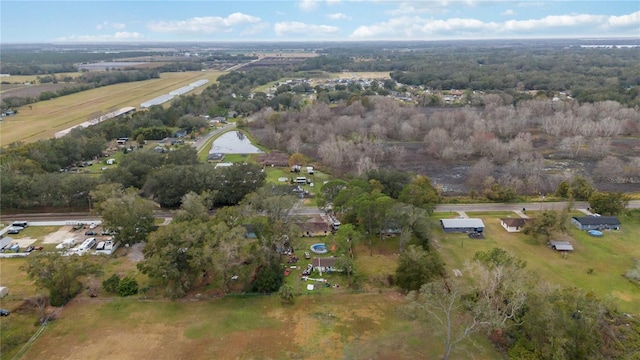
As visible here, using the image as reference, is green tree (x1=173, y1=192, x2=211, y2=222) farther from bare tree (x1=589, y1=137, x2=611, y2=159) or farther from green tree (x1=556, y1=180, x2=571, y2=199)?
bare tree (x1=589, y1=137, x2=611, y2=159)

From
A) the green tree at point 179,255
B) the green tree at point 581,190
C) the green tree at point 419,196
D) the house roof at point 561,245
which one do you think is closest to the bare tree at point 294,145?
the green tree at point 419,196

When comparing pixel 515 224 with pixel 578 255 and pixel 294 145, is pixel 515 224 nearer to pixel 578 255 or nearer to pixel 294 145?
pixel 578 255

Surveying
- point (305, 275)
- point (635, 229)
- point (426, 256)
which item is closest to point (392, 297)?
point (426, 256)

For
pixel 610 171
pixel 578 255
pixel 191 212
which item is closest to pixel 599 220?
pixel 578 255

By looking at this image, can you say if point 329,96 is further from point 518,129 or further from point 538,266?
point 538,266

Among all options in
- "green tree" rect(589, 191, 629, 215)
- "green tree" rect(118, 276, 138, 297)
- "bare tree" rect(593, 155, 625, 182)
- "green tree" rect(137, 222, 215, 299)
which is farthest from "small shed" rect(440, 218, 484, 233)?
"green tree" rect(118, 276, 138, 297)

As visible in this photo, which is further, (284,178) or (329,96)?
(329,96)
